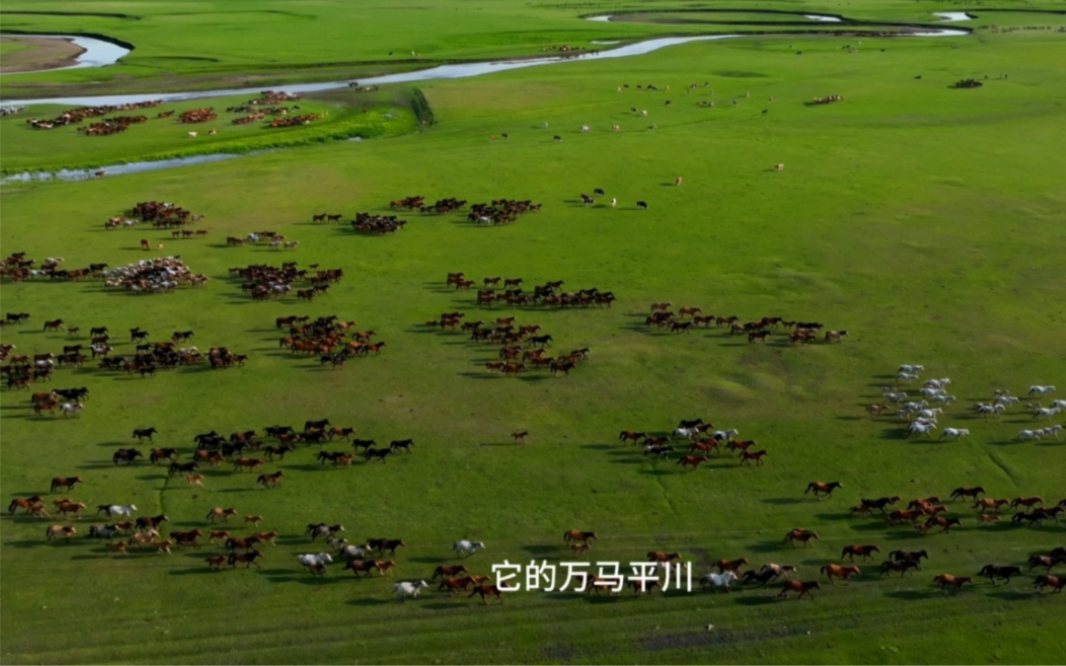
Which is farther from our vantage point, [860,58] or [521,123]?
[860,58]

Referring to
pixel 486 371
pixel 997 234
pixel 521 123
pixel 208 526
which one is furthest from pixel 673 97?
pixel 208 526

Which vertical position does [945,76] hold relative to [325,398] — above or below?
above

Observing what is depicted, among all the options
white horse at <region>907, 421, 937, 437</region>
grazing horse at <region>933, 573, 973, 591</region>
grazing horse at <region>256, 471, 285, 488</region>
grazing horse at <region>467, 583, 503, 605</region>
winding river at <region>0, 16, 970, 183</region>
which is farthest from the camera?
winding river at <region>0, 16, 970, 183</region>

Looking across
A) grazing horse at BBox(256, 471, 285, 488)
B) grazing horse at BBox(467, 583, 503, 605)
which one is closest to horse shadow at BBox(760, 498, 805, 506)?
grazing horse at BBox(467, 583, 503, 605)

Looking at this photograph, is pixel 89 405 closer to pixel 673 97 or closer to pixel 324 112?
pixel 324 112

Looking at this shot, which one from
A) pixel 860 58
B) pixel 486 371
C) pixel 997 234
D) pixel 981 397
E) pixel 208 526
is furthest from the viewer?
pixel 860 58

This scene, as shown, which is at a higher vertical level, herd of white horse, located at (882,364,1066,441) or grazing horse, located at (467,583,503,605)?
Result: herd of white horse, located at (882,364,1066,441)

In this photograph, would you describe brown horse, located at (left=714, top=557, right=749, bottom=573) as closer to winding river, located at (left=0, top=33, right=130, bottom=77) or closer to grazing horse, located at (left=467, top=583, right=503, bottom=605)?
grazing horse, located at (left=467, top=583, right=503, bottom=605)
